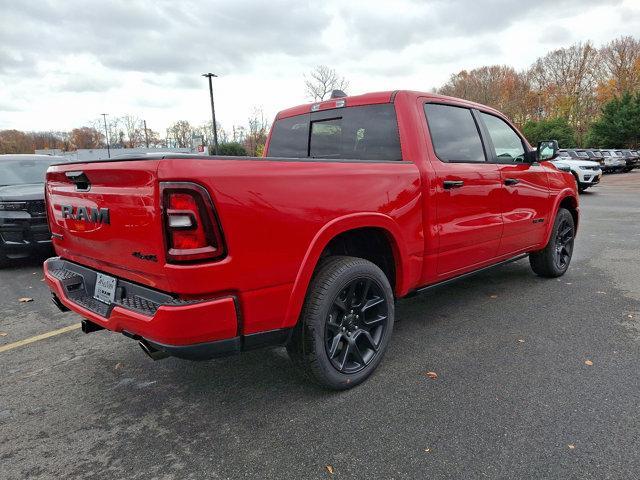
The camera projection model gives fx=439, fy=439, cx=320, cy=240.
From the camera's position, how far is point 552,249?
494 cm

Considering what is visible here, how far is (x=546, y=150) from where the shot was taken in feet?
14.4

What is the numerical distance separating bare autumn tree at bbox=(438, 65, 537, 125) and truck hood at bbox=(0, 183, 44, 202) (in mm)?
54516

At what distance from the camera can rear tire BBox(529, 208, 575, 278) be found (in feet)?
16.1

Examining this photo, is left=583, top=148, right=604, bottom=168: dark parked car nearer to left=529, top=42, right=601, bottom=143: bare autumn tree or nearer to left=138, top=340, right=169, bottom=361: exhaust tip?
left=529, top=42, right=601, bottom=143: bare autumn tree

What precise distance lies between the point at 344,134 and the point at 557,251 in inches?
124

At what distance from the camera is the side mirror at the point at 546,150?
4379 millimetres

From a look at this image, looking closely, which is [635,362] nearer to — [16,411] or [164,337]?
[164,337]

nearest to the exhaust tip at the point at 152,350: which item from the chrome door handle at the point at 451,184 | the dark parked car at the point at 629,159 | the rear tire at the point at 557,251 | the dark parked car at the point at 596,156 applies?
the chrome door handle at the point at 451,184

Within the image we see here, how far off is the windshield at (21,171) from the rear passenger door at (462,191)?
6459 mm

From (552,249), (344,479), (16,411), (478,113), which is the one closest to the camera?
(344,479)

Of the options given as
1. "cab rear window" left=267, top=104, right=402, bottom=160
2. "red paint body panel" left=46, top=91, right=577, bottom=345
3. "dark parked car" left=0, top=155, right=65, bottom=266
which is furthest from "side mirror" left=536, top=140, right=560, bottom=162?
"dark parked car" left=0, top=155, right=65, bottom=266

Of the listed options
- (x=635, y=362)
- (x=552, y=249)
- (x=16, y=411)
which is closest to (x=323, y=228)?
(x=16, y=411)

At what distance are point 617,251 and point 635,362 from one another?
4361 millimetres

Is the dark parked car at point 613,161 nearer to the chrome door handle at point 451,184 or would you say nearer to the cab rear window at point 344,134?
the chrome door handle at point 451,184
